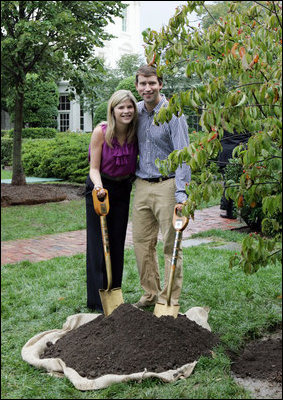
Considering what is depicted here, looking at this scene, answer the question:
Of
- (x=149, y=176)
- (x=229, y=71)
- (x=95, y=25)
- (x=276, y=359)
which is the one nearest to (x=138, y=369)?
(x=276, y=359)

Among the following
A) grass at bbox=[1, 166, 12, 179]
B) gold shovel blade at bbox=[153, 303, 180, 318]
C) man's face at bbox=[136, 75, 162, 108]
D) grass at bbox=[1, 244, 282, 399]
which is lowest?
grass at bbox=[1, 244, 282, 399]

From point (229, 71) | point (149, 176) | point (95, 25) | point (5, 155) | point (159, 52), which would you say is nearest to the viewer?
point (229, 71)

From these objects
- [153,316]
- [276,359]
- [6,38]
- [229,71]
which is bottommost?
[276,359]

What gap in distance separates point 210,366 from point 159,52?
1970mm

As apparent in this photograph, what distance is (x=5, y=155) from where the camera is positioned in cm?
1916

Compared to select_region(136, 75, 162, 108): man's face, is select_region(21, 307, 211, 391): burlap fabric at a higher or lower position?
lower

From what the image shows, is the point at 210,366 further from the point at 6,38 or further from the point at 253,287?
the point at 6,38

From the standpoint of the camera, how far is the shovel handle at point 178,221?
3600 mm

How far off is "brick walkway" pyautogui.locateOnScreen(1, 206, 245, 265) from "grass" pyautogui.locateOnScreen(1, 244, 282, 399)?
1.23 feet

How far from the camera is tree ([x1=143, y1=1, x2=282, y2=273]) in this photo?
2.38 m

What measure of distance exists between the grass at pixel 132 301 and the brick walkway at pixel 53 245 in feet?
1.23

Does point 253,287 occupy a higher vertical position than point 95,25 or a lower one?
lower

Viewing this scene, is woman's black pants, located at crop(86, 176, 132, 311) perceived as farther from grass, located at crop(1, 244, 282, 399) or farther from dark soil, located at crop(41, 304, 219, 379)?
dark soil, located at crop(41, 304, 219, 379)

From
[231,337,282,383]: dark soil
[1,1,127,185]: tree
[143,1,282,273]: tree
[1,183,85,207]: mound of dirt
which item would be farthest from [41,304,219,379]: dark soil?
[1,183,85,207]: mound of dirt
